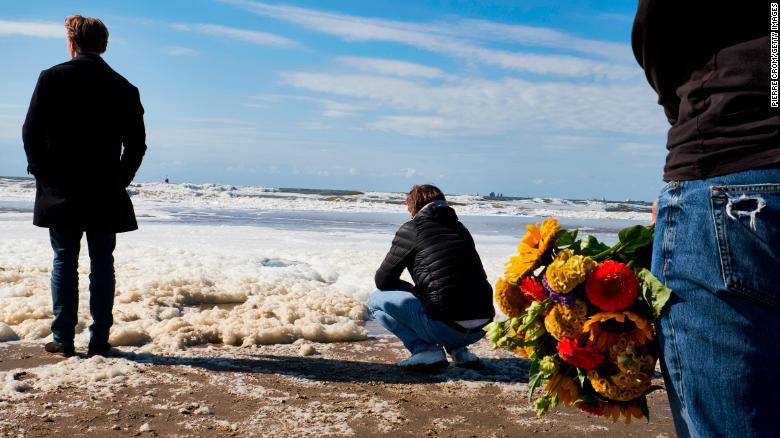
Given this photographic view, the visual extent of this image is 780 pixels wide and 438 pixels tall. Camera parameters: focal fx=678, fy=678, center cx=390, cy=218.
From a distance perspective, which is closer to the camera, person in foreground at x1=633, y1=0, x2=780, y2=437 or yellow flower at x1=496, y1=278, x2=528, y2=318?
person in foreground at x1=633, y1=0, x2=780, y2=437

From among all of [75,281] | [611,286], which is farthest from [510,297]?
[75,281]

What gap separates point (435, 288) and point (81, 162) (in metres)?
2.43

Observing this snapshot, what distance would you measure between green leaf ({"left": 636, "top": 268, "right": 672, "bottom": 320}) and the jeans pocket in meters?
0.16

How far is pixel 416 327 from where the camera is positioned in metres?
4.66

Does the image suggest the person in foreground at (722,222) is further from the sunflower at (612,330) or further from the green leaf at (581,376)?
the green leaf at (581,376)

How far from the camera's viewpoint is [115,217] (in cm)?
442

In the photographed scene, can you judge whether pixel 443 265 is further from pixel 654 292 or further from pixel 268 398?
pixel 654 292

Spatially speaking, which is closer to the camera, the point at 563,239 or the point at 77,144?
the point at 563,239

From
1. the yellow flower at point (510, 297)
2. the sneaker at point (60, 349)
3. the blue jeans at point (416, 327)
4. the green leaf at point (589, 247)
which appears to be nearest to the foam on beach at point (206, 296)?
the sneaker at point (60, 349)

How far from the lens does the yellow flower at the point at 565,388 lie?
5.96 ft

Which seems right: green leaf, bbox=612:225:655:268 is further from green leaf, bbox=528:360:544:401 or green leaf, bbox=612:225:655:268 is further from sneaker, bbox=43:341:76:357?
sneaker, bbox=43:341:76:357

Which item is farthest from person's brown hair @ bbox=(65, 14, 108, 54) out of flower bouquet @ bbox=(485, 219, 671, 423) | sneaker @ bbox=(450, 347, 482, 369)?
flower bouquet @ bbox=(485, 219, 671, 423)

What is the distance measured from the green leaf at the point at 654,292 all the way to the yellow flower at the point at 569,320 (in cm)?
18

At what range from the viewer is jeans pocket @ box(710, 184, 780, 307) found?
1.34m
